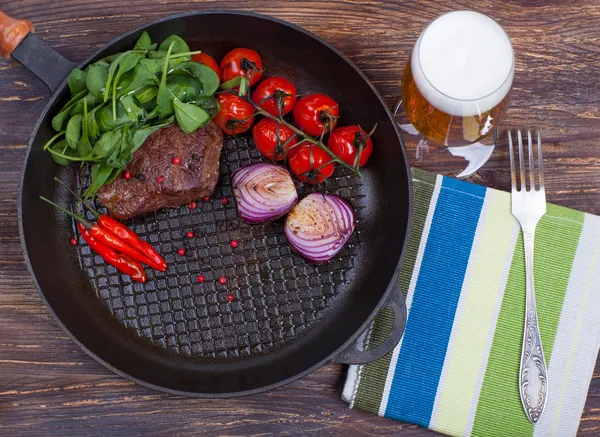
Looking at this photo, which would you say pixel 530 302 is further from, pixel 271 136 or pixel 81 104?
pixel 81 104

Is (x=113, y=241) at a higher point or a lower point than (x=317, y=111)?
lower

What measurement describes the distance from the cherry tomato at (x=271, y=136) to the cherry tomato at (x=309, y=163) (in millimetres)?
43

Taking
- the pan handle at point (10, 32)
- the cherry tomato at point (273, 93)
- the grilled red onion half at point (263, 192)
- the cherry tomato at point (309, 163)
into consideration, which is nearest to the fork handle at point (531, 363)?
the cherry tomato at point (309, 163)

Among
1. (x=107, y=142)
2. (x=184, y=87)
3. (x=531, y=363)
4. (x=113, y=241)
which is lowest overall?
(x=531, y=363)

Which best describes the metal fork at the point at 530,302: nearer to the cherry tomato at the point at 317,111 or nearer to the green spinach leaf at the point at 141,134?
the cherry tomato at the point at 317,111

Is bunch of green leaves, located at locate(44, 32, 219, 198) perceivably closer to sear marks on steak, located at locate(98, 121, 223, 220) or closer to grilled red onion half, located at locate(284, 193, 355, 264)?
sear marks on steak, located at locate(98, 121, 223, 220)

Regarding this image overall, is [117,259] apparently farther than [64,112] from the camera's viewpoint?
Yes

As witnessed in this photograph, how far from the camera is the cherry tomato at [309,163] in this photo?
2195mm

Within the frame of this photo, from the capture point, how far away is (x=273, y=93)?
7.22ft

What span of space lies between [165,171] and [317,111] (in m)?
0.56

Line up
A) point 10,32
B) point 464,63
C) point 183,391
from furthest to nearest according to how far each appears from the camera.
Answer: point 183,391 → point 10,32 → point 464,63

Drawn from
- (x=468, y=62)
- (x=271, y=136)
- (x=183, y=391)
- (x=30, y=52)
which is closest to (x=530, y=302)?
(x=468, y=62)

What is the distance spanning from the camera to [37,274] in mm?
2191

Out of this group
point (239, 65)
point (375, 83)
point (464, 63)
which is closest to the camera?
point (464, 63)
